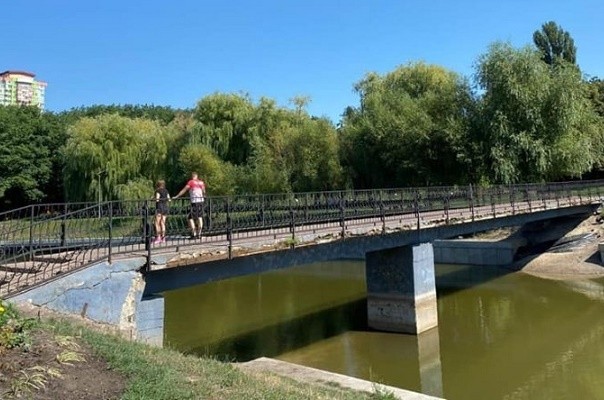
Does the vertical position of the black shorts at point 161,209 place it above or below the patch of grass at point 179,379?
above

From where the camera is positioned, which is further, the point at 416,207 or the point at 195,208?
the point at 416,207

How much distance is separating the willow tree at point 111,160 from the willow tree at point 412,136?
14.2 meters

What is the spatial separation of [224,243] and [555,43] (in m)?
50.0

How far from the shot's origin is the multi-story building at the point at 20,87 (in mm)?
135875

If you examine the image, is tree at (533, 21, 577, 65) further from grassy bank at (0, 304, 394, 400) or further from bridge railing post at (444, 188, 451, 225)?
grassy bank at (0, 304, 394, 400)

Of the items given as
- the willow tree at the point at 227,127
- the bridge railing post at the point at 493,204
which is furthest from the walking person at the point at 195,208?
the willow tree at the point at 227,127

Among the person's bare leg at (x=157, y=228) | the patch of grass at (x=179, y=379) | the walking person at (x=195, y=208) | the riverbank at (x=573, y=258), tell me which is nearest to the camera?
the patch of grass at (x=179, y=379)

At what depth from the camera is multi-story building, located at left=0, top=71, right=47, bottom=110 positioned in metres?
136

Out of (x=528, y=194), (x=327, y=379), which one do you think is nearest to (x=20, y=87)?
(x=528, y=194)

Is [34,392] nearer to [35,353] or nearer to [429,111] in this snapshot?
[35,353]

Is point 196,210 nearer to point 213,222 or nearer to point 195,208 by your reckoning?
point 195,208

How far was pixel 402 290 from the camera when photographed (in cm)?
1689

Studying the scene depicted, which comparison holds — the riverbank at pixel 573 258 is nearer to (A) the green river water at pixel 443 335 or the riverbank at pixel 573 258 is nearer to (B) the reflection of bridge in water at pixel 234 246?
(A) the green river water at pixel 443 335

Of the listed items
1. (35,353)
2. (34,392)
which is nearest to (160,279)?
(35,353)
